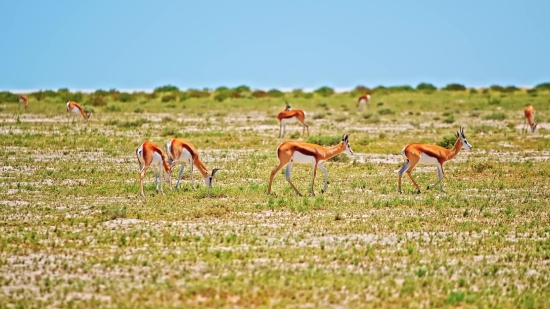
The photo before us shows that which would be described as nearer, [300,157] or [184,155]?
[300,157]

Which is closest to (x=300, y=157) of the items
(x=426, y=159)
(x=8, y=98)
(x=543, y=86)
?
(x=426, y=159)

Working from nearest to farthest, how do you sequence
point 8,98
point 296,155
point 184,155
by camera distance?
point 296,155, point 184,155, point 8,98

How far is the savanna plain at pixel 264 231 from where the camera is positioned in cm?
926

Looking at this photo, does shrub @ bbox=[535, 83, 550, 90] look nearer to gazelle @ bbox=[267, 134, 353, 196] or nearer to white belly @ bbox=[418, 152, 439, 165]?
white belly @ bbox=[418, 152, 439, 165]

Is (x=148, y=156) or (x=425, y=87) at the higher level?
(x=425, y=87)

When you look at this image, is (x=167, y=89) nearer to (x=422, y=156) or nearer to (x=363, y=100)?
(x=363, y=100)

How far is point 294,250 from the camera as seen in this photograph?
37.2 ft

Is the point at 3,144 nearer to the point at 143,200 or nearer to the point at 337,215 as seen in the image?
the point at 143,200

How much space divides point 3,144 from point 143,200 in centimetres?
1016

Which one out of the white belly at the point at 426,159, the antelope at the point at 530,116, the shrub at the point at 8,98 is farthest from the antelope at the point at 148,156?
the shrub at the point at 8,98

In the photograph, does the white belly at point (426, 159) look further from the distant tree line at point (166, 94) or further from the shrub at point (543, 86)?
the shrub at point (543, 86)

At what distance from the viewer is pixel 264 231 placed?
12672 mm

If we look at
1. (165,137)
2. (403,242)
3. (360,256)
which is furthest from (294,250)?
(165,137)

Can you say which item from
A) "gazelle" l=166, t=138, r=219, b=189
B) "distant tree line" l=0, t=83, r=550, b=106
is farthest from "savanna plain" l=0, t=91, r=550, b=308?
"distant tree line" l=0, t=83, r=550, b=106
